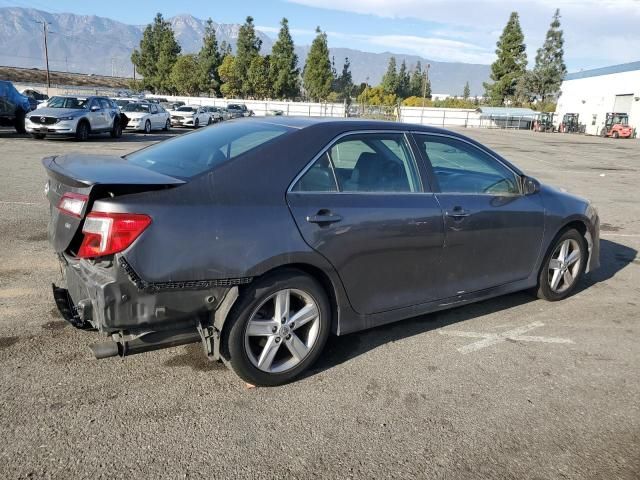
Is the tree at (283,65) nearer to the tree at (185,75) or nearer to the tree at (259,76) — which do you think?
the tree at (259,76)

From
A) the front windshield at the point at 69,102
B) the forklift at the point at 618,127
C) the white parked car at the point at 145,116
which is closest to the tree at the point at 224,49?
the forklift at the point at 618,127

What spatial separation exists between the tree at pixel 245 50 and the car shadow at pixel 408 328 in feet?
213

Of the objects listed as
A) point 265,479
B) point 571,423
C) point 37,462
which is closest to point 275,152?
point 265,479

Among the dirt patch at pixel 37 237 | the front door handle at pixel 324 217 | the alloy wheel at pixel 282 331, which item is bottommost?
the dirt patch at pixel 37 237

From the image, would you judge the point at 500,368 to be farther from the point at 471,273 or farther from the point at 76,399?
the point at 76,399

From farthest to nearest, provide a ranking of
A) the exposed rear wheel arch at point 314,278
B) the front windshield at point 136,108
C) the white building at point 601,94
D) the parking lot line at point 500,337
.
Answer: the white building at point 601,94 < the front windshield at point 136,108 < the parking lot line at point 500,337 < the exposed rear wheel arch at point 314,278

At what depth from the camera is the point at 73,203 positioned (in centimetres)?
295

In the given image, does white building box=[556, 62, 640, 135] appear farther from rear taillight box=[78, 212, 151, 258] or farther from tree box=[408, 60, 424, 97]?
rear taillight box=[78, 212, 151, 258]

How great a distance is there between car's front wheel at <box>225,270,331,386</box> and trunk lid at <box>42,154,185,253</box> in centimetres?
81

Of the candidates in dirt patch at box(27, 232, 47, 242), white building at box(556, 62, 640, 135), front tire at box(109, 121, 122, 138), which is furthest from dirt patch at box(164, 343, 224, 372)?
white building at box(556, 62, 640, 135)

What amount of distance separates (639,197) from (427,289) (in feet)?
35.6

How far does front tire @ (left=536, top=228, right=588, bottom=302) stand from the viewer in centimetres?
495

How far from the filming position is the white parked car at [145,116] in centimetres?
2459

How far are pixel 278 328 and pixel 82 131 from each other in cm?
1820
